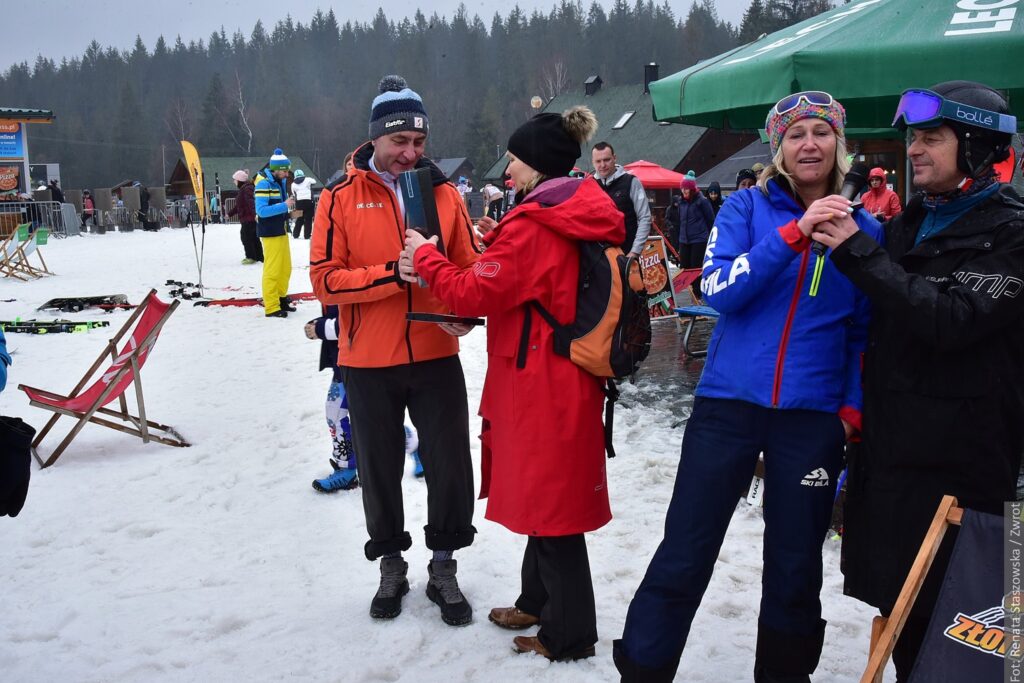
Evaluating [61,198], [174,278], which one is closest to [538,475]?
[174,278]

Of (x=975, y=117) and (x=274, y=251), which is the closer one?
(x=975, y=117)

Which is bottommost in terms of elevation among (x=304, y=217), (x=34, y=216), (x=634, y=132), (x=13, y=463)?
(x=304, y=217)

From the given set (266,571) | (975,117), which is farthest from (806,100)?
(266,571)

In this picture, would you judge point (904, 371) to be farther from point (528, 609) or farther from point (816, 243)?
point (528, 609)

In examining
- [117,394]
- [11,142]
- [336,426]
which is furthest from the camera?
[11,142]

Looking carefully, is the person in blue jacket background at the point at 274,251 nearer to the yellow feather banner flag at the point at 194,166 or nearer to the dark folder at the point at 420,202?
the yellow feather banner flag at the point at 194,166

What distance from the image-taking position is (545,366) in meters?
2.78

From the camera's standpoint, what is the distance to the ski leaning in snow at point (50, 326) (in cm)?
947

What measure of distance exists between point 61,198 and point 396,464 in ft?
103

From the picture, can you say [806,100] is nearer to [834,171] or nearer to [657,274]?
[834,171]

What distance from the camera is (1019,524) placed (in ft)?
6.52

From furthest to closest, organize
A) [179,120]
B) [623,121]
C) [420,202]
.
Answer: [179,120] < [623,121] < [420,202]

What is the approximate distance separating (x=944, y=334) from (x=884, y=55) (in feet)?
7.34

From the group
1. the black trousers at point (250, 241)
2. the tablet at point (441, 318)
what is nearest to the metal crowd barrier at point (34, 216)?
the black trousers at point (250, 241)
